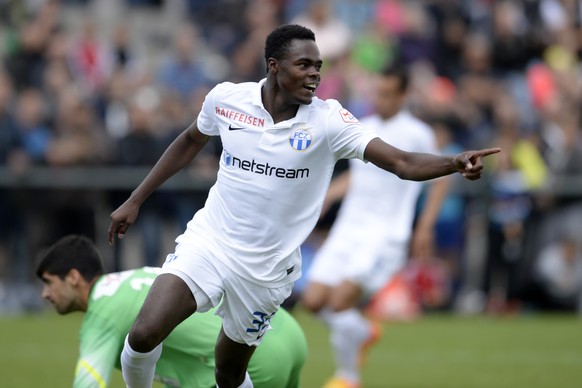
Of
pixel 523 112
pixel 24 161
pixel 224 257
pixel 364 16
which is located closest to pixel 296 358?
pixel 224 257

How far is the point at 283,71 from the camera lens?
6902mm

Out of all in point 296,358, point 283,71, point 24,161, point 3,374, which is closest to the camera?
point 283,71

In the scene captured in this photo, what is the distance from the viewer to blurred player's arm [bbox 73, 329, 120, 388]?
268 inches

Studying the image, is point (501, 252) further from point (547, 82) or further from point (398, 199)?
point (398, 199)

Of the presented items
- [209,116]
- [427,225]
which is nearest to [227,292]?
[209,116]

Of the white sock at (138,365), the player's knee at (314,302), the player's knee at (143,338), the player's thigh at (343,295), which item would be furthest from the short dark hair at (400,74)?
the player's knee at (143,338)

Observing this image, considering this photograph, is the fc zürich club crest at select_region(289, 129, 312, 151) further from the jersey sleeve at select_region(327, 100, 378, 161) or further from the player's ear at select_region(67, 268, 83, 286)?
the player's ear at select_region(67, 268, 83, 286)

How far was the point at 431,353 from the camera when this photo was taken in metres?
13.0

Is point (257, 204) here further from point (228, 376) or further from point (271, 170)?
point (228, 376)

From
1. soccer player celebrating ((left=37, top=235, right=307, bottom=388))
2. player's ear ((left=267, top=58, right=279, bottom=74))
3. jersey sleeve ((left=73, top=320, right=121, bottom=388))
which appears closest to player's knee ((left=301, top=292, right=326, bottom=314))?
soccer player celebrating ((left=37, top=235, right=307, bottom=388))

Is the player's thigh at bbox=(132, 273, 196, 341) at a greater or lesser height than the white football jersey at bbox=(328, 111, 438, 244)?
lesser

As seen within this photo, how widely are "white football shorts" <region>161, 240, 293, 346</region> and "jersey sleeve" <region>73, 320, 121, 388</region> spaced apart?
593 millimetres

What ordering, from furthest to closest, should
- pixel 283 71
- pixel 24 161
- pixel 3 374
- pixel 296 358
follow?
Answer: pixel 24 161 → pixel 3 374 → pixel 296 358 → pixel 283 71

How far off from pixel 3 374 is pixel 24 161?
20.3 feet
